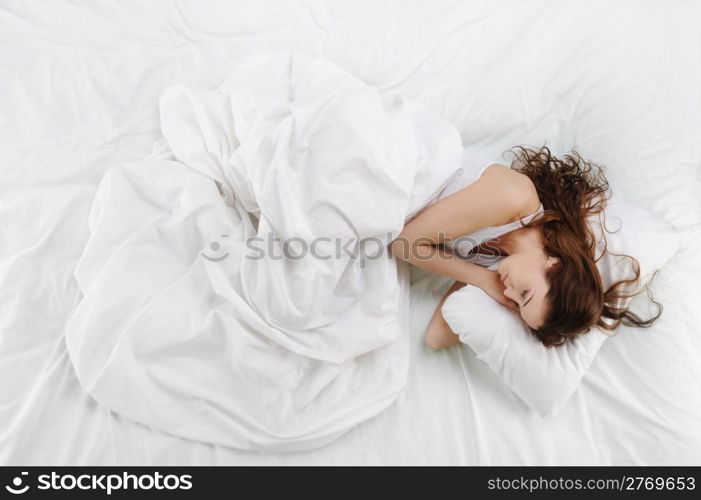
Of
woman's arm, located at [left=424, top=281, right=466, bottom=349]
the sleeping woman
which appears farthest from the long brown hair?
woman's arm, located at [left=424, top=281, right=466, bottom=349]

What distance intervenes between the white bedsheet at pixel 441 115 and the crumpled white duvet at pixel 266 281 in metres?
0.05

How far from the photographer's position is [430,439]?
1.05 metres

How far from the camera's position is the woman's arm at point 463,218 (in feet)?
3.66

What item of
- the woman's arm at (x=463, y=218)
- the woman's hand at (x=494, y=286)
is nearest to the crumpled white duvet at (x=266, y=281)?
the woman's arm at (x=463, y=218)

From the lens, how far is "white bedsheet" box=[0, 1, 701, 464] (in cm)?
104

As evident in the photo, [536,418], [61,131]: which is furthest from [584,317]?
[61,131]

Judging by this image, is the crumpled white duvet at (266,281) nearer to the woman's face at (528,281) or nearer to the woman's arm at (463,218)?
the woman's arm at (463,218)

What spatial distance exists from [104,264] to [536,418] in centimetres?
85

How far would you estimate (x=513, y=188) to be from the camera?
111cm

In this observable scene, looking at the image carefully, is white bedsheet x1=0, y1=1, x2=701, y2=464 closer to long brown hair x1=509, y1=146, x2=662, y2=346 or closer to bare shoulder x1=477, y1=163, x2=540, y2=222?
long brown hair x1=509, y1=146, x2=662, y2=346

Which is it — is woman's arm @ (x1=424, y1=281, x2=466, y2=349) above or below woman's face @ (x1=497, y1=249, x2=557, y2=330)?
below

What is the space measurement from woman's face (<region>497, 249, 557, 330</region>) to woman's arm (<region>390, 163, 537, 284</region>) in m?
0.07
